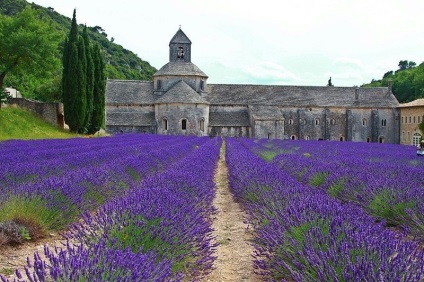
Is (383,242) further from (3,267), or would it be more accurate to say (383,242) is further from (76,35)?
(76,35)

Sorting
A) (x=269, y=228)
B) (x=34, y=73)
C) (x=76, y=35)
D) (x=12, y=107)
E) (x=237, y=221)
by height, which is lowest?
(x=237, y=221)

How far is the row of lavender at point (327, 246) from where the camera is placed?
9.07 feet

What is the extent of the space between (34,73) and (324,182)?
24.3m

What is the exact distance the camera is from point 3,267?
4320 millimetres

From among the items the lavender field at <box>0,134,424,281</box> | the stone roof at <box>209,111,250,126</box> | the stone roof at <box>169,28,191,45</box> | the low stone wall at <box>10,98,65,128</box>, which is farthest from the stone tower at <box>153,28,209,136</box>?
the lavender field at <box>0,134,424,281</box>

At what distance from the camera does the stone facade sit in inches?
1773

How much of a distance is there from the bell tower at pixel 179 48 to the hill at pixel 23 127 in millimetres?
19746

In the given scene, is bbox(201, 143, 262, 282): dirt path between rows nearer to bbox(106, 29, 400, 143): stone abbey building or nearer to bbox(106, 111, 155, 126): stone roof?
bbox(106, 29, 400, 143): stone abbey building

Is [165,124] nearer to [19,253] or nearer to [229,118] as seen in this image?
[229,118]

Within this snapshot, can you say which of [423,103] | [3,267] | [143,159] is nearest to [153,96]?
[423,103]

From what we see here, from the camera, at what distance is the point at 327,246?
339 cm

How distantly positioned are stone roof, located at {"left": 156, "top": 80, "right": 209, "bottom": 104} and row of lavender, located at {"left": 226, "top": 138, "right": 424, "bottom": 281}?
121 feet

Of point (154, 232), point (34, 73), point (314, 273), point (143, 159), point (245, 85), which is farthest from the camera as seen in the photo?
point (245, 85)

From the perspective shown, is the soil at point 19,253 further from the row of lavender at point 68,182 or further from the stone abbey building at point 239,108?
the stone abbey building at point 239,108
